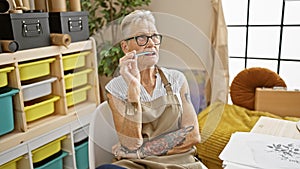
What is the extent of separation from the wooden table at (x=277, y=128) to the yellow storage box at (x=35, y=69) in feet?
3.90

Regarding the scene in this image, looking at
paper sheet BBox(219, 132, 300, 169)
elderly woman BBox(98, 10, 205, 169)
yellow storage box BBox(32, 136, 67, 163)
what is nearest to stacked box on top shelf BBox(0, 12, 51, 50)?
yellow storage box BBox(32, 136, 67, 163)

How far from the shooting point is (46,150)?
5.67 ft

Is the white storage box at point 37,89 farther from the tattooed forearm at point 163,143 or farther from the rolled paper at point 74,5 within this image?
the tattooed forearm at point 163,143

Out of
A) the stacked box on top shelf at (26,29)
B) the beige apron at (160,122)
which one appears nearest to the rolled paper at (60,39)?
the stacked box on top shelf at (26,29)

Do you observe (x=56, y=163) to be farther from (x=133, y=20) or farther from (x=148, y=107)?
(x=133, y=20)

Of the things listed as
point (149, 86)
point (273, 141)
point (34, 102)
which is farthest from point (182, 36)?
point (34, 102)

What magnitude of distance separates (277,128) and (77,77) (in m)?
0.95

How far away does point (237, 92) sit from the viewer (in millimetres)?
2016

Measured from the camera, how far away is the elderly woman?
853 mm

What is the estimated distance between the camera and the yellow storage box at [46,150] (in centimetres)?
168

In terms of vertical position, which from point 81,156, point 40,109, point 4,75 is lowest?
point 81,156

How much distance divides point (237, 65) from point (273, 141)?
148 centimetres


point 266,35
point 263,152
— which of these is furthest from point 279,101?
point 263,152

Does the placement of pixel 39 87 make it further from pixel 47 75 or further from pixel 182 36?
pixel 182 36
